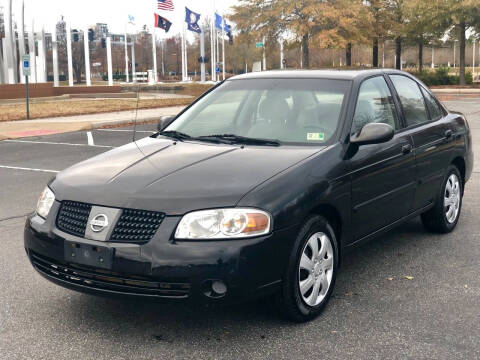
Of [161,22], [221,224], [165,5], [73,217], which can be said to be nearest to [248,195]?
[221,224]

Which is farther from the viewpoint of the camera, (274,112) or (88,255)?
(274,112)

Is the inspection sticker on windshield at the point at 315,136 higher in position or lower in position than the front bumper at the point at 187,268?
higher

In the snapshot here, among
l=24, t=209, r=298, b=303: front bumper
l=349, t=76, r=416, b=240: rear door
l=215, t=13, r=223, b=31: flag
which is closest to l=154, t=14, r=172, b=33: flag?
l=215, t=13, r=223, b=31: flag

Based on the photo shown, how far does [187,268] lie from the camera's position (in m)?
3.36

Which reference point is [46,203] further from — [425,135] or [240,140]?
[425,135]

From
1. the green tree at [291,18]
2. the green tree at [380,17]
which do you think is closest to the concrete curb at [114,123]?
the green tree at [291,18]

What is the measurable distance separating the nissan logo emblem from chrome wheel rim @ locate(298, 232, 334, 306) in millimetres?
1189

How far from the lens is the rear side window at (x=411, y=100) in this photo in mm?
5441

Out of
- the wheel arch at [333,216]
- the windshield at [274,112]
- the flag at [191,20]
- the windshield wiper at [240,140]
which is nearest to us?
the wheel arch at [333,216]

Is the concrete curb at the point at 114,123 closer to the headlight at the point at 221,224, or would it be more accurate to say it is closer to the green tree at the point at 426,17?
the headlight at the point at 221,224

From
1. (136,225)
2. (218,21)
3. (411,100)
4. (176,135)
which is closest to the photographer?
(136,225)

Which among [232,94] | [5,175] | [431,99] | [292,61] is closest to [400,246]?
[431,99]

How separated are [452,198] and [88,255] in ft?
12.9

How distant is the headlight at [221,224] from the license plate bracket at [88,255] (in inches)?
16.2
